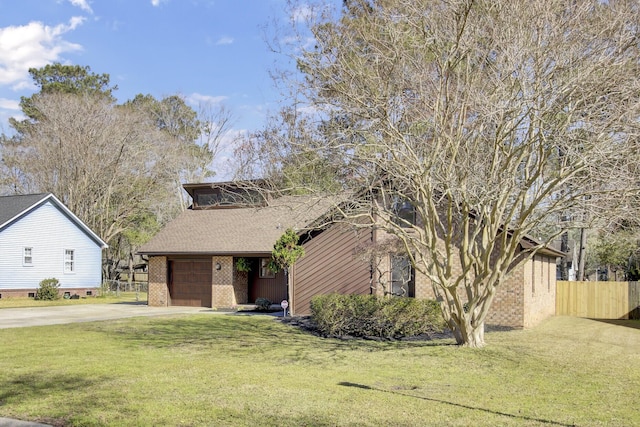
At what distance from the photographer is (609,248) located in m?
29.3

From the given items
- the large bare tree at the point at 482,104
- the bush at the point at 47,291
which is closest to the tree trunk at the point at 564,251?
the large bare tree at the point at 482,104

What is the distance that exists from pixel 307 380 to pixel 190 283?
18163 millimetres

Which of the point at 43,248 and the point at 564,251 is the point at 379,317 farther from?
the point at 43,248

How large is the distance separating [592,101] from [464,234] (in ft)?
12.1

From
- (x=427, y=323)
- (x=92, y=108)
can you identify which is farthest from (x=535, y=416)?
(x=92, y=108)

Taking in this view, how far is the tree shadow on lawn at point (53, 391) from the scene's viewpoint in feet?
24.8

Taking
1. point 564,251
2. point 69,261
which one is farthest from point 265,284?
point 564,251

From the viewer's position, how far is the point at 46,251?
103 feet

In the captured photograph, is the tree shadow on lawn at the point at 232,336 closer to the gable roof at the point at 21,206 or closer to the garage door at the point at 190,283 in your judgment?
the garage door at the point at 190,283

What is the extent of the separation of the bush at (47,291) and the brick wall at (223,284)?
32.2ft

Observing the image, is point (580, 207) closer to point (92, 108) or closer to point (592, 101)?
point (592, 101)

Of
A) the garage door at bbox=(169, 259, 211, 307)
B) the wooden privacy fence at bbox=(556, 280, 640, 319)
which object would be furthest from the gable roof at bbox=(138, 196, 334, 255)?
the wooden privacy fence at bbox=(556, 280, 640, 319)

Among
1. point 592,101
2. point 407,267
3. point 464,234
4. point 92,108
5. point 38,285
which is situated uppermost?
point 92,108

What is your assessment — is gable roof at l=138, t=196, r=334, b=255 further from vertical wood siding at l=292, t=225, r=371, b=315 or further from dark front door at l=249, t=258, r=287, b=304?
vertical wood siding at l=292, t=225, r=371, b=315
